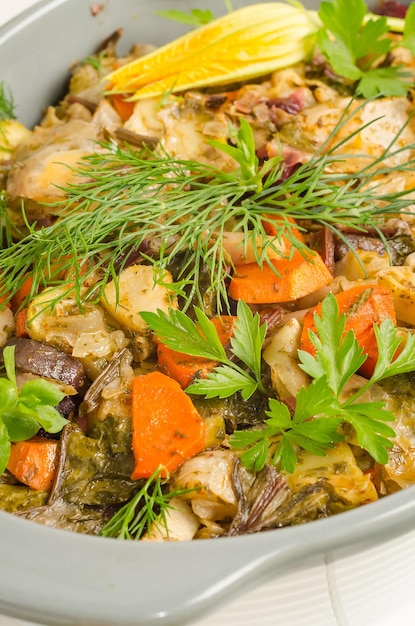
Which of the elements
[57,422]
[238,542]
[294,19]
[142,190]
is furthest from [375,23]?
[238,542]

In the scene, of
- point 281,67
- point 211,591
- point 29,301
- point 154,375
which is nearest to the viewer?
point 211,591

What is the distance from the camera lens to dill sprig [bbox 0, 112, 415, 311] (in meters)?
2.38

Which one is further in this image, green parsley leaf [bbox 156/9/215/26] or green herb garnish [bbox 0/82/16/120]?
green parsley leaf [bbox 156/9/215/26]

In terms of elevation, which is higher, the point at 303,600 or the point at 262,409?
the point at 262,409

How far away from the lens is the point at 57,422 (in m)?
2.08

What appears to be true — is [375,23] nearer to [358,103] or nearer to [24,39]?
[358,103]

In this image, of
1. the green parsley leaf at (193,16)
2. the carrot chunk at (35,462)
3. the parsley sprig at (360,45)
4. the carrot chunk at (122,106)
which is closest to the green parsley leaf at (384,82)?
the parsley sprig at (360,45)

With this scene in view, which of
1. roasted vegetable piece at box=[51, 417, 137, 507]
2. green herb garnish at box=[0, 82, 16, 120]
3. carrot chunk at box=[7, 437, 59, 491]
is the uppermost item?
green herb garnish at box=[0, 82, 16, 120]

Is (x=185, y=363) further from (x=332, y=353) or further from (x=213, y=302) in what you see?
(x=332, y=353)

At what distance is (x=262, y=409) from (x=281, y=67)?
174 centimetres

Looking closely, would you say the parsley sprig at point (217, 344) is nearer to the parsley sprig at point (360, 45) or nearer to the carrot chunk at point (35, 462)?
the carrot chunk at point (35, 462)

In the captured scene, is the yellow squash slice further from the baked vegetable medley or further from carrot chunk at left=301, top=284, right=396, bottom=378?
carrot chunk at left=301, top=284, right=396, bottom=378

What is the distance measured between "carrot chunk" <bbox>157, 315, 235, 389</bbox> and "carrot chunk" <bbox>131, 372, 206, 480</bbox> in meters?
0.05

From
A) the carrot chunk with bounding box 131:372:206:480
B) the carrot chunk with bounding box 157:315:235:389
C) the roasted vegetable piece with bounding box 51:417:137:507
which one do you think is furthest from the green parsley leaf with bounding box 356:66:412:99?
the roasted vegetable piece with bounding box 51:417:137:507
